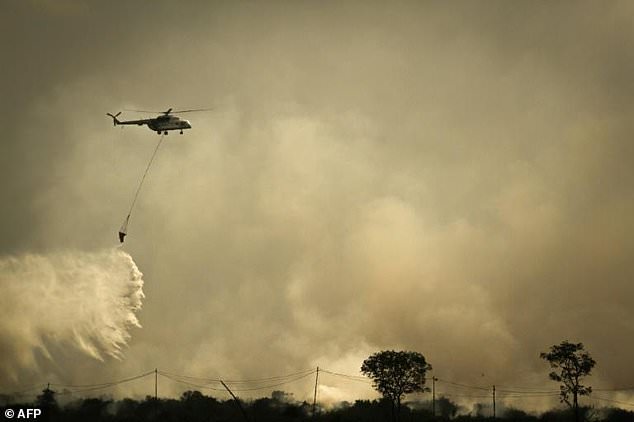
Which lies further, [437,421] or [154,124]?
[437,421]

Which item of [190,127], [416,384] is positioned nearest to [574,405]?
[416,384]

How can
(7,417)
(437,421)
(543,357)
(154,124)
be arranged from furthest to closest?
(437,421) → (7,417) → (543,357) → (154,124)

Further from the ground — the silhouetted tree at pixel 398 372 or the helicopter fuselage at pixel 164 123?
the helicopter fuselage at pixel 164 123

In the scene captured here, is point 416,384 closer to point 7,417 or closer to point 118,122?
point 118,122

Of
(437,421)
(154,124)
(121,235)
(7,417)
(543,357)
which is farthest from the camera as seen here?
(437,421)

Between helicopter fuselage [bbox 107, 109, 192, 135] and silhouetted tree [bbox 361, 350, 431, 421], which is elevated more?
helicopter fuselage [bbox 107, 109, 192, 135]

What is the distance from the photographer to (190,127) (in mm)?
158625

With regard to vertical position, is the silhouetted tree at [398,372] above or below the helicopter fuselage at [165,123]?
below

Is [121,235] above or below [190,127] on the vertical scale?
below

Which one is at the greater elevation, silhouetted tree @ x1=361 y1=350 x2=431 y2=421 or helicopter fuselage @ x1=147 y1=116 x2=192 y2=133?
helicopter fuselage @ x1=147 y1=116 x2=192 y2=133

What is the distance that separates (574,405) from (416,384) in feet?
127

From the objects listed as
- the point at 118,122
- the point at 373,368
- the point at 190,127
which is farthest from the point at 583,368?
the point at 118,122

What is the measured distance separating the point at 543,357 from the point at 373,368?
143 ft

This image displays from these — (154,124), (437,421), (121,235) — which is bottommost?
(437,421)
